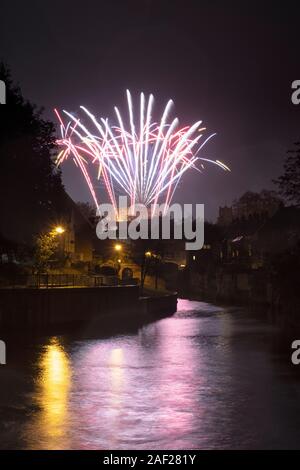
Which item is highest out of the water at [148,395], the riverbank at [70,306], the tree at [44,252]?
the tree at [44,252]

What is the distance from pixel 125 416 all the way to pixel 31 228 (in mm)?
24746

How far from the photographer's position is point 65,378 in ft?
95.6

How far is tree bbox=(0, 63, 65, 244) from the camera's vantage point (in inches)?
1624

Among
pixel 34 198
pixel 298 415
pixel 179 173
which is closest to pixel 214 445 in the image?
pixel 298 415

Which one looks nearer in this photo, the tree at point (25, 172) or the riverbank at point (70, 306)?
the tree at point (25, 172)

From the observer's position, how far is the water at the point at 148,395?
61.8 ft

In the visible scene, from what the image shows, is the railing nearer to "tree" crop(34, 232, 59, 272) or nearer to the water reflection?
"tree" crop(34, 232, 59, 272)

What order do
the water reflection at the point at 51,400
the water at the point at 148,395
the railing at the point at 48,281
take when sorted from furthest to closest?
the railing at the point at 48,281 → the water at the point at 148,395 → the water reflection at the point at 51,400

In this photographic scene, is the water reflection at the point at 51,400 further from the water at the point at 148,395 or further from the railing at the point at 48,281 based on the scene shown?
the railing at the point at 48,281

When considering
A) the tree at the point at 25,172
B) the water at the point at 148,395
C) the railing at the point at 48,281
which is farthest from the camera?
the railing at the point at 48,281

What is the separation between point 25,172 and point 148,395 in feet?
71.2

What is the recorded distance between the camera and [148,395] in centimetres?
2508

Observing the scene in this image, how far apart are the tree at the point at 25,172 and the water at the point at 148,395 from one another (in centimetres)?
839

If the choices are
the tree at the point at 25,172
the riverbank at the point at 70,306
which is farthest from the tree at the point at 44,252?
the tree at the point at 25,172
